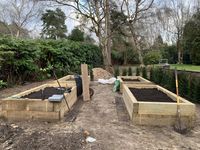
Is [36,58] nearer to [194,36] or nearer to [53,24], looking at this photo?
[194,36]

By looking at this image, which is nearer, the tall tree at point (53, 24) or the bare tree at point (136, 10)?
the bare tree at point (136, 10)

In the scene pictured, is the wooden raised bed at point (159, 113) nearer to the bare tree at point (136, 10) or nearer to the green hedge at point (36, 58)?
the green hedge at point (36, 58)

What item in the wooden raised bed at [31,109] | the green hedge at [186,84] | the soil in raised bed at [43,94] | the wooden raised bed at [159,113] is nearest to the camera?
the wooden raised bed at [159,113]

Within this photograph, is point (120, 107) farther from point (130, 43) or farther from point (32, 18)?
point (32, 18)

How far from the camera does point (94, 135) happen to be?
3.50 meters

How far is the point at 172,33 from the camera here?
28.0m

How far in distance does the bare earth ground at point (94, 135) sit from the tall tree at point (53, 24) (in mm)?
21565

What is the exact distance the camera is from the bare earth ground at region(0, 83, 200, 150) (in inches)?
124

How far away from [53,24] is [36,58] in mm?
16853

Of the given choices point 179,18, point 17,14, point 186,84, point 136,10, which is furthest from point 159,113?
point 17,14

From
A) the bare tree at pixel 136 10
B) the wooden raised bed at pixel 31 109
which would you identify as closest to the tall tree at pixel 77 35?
the bare tree at pixel 136 10

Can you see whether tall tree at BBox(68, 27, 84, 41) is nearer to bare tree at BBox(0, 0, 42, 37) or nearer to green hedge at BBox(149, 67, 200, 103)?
bare tree at BBox(0, 0, 42, 37)

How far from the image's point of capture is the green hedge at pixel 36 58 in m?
7.98

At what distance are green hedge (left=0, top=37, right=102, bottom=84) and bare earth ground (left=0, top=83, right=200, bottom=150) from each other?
4242 mm
